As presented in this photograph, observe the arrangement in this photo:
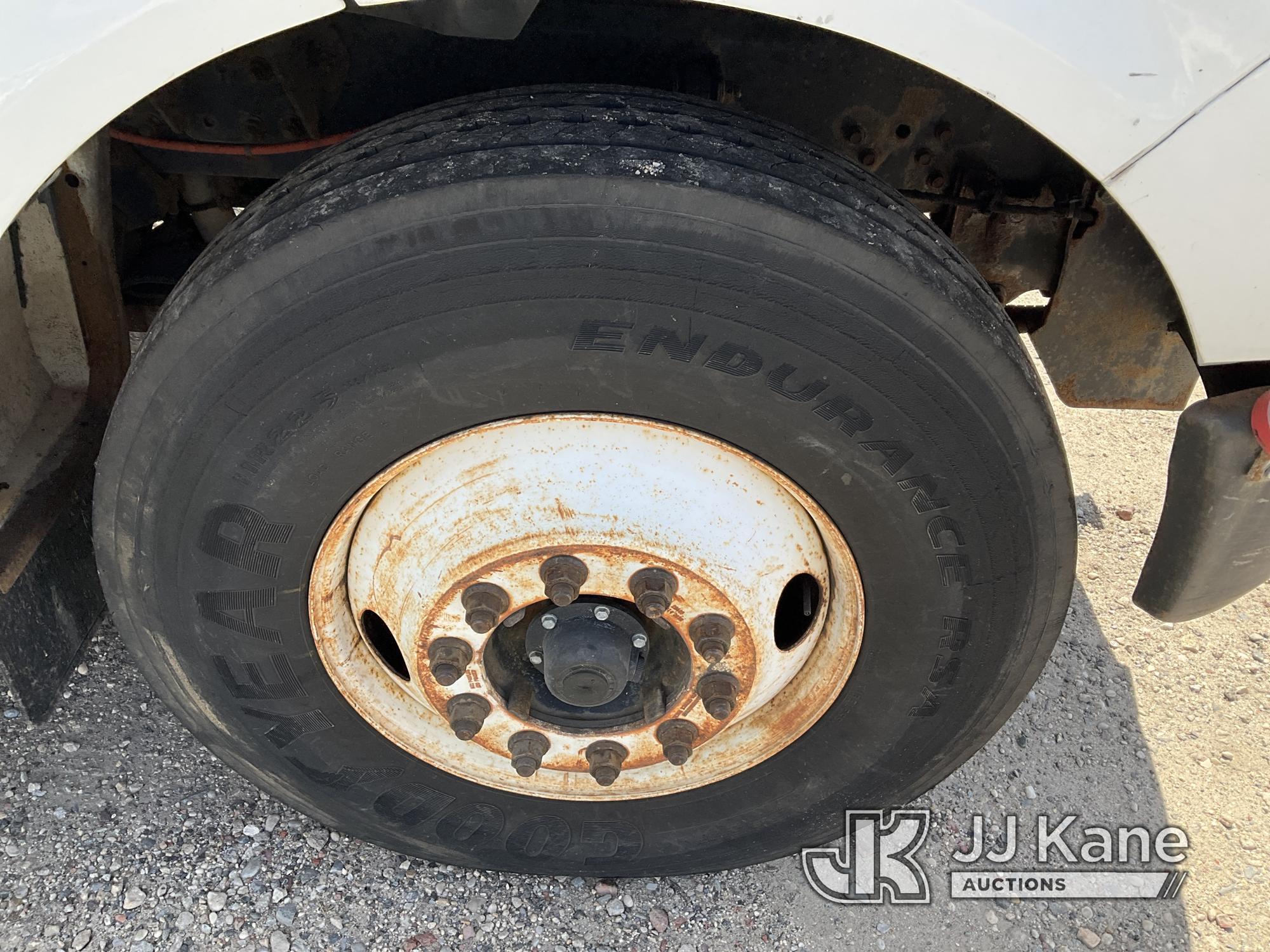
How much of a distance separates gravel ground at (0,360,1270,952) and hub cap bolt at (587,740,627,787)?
0.42 meters

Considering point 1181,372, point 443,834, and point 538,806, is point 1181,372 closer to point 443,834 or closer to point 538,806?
point 538,806

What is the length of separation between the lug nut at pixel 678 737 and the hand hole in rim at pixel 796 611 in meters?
0.21

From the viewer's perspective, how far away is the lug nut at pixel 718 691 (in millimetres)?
1573

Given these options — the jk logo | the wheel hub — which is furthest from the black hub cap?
the jk logo

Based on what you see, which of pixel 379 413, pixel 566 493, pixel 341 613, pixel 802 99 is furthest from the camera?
pixel 802 99

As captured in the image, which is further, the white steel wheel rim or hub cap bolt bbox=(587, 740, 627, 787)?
hub cap bolt bbox=(587, 740, 627, 787)

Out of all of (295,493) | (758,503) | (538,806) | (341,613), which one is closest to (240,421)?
(295,493)

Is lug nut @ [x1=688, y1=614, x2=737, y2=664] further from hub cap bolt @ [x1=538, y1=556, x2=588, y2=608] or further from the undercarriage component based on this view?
the undercarriage component

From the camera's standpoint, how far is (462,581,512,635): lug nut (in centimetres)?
148

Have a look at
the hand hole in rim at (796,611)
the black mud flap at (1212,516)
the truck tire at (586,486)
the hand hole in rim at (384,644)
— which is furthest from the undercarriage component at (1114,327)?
Result: the hand hole in rim at (384,644)

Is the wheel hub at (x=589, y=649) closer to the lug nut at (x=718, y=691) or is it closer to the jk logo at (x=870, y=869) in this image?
the lug nut at (x=718, y=691)

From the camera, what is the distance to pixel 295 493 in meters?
1.36

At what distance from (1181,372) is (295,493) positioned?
170 cm

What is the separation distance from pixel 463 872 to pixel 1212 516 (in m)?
1.53
